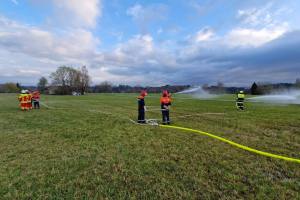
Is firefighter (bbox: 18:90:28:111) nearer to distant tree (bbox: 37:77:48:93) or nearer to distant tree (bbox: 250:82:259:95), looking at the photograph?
distant tree (bbox: 250:82:259:95)

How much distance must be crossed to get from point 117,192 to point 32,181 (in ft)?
6.17

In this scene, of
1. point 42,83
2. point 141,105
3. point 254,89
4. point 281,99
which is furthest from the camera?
point 42,83

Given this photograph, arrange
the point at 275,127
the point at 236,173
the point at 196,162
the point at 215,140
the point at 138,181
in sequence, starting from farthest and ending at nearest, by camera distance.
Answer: the point at 275,127 < the point at 215,140 < the point at 196,162 < the point at 236,173 < the point at 138,181

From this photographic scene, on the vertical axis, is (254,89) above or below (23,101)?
above

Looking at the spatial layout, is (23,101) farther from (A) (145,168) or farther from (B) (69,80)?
(B) (69,80)

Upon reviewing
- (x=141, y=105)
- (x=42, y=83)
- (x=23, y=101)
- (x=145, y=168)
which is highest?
(x=42, y=83)

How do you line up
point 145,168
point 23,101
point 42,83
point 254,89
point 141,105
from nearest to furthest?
point 145,168 < point 141,105 < point 23,101 < point 254,89 < point 42,83

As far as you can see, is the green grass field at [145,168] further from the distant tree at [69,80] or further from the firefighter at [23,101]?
the distant tree at [69,80]

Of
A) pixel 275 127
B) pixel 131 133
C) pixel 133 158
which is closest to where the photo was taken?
pixel 133 158

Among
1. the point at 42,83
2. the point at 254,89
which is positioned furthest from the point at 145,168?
the point at 42,83

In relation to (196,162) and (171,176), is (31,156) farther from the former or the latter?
(196,162)

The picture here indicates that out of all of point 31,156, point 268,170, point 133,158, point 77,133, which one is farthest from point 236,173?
Result: point 77,133

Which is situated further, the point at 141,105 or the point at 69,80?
the point at 69,80

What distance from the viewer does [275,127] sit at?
31.0 ft
